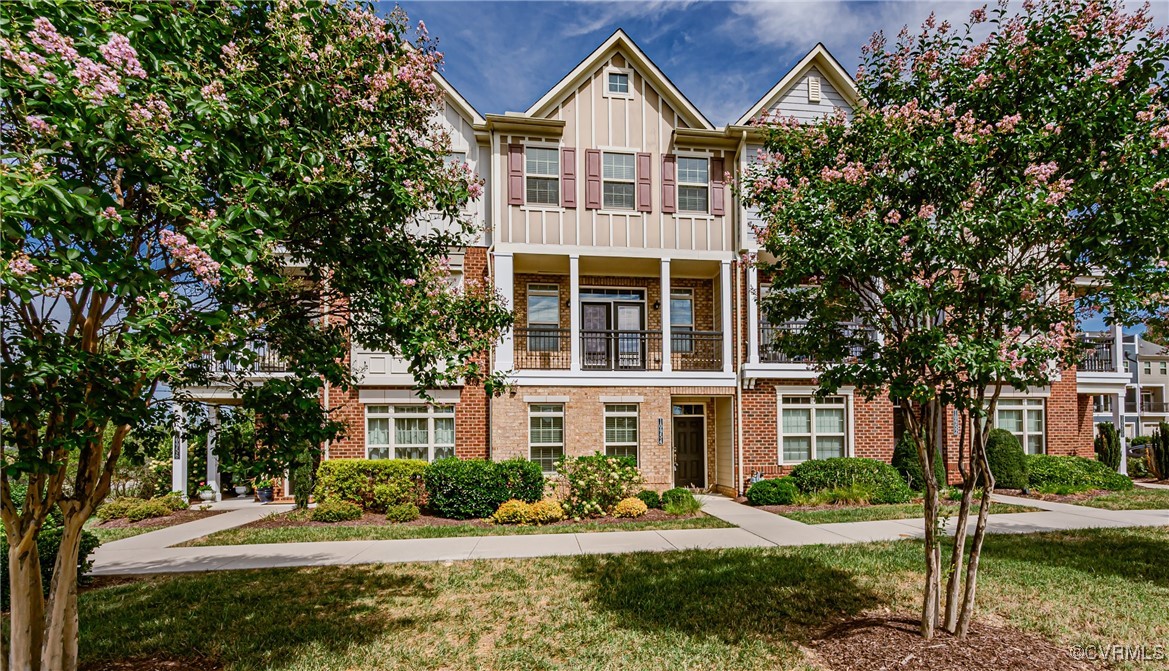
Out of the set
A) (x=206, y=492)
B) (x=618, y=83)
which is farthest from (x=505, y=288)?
(x=206, y=492)

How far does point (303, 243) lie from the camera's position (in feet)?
16.1

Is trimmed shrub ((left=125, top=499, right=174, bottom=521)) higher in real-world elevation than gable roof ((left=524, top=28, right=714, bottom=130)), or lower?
lower

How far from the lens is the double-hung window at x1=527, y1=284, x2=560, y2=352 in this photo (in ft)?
48.5

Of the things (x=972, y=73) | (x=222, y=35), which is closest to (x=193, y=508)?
(x=222, y=35)

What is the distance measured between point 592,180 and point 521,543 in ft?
28.9

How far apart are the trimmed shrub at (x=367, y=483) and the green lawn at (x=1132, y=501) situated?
14.3 metres

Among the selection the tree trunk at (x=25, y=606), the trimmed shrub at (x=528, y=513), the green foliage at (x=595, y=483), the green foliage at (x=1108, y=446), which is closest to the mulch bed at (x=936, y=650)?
the tree trunk at (x=25, y=606)

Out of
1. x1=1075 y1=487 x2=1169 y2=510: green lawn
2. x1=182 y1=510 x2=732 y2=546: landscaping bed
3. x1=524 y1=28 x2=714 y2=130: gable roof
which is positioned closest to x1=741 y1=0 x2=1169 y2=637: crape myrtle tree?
x1=182 y1=510 x2=732 y2=546: landscaping bed

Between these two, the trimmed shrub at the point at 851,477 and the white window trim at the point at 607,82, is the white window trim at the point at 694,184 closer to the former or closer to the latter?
the white window trim at the point at 607,82

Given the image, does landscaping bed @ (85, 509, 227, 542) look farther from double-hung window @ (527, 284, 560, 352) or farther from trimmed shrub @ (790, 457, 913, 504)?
trimmed shrub @ (790, 457, 913, 504)

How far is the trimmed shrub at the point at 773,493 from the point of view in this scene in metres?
12.9

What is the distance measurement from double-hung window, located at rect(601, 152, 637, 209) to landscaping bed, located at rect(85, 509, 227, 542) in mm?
11511

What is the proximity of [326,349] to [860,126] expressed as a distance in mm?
4901

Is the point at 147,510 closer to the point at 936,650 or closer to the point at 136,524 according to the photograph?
the point at 136,524
